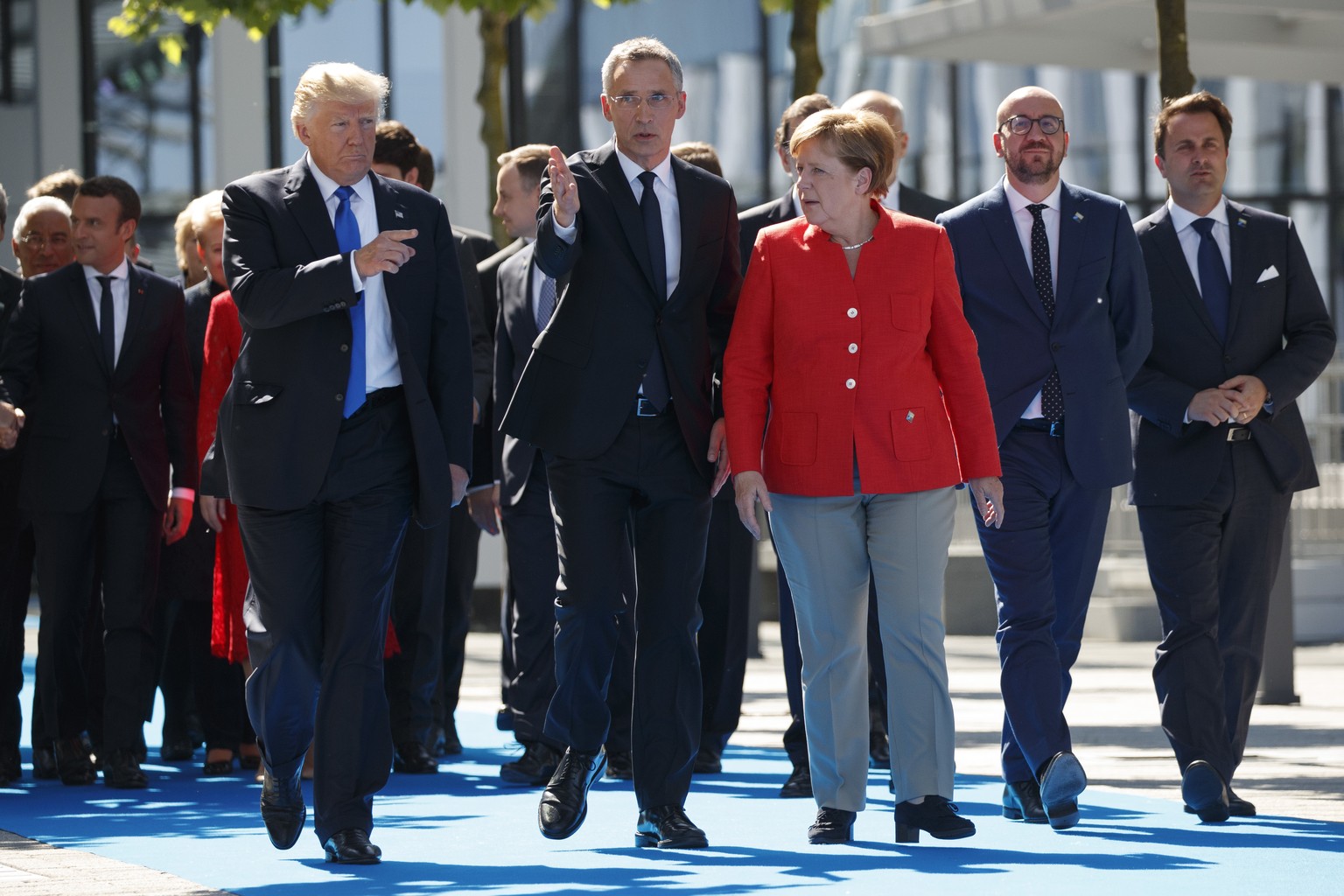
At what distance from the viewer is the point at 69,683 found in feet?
26.8

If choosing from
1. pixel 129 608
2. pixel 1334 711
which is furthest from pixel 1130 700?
pixel 129 608

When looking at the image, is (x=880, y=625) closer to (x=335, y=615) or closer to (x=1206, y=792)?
(x=1206, y=792)

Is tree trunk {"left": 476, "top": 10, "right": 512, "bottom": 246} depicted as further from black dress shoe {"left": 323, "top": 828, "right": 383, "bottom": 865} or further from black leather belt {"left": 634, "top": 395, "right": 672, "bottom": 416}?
black dress shoe {"left": 323, "top": 828, "right": 383, "bottom": 865}

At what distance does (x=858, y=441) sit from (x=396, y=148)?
3.05m

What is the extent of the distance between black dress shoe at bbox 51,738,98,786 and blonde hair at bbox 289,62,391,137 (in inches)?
123

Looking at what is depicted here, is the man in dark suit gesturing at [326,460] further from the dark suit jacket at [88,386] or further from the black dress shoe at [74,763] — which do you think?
the black dress shoe at [74,763]

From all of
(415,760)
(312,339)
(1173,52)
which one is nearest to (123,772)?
(415,760)

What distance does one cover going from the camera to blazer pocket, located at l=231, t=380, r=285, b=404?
5.89 metres

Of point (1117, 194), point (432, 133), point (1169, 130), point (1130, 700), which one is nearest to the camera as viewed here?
point (1169, 130)

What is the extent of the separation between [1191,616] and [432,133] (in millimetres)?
13917

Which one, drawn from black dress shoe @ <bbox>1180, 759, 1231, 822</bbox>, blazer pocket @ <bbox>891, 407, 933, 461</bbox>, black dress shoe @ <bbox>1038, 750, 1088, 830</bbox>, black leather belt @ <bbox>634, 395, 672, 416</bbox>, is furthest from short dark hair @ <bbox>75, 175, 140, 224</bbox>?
black dress shoe @ <bbox>1180, 759, 1231, 822</bbox>

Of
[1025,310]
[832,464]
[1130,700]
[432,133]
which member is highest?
[432,133]

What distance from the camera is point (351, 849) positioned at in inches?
232

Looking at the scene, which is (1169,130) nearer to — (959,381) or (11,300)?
(959,381)
